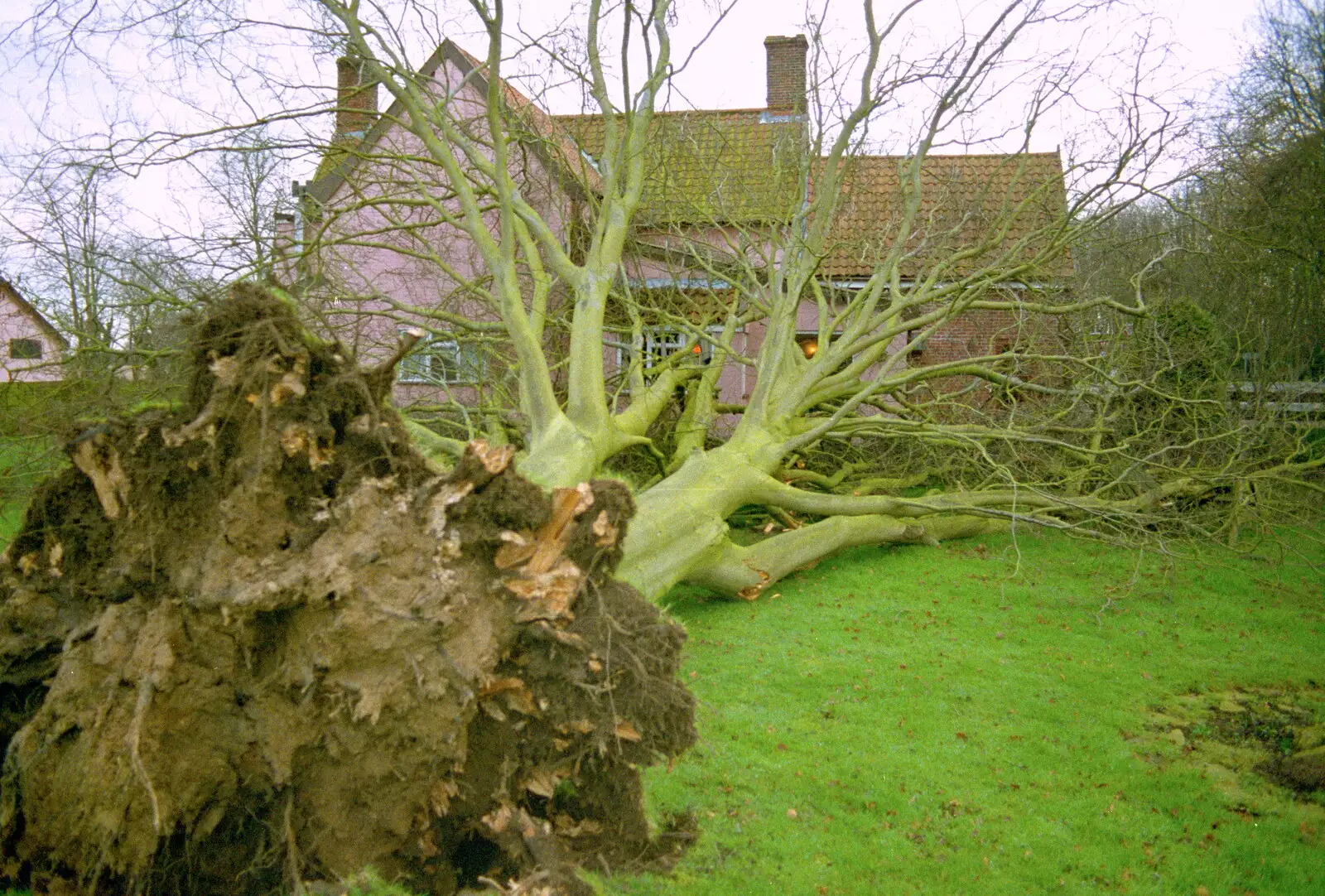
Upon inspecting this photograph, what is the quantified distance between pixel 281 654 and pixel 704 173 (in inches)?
362

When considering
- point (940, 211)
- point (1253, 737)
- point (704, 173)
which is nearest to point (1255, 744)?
point (1253, 737)

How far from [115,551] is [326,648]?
42.0 inches

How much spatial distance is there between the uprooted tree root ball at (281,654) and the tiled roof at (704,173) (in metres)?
7.54

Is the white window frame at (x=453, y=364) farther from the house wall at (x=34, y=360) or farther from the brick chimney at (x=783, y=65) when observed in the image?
the brick chimney at (x=783, y=65)

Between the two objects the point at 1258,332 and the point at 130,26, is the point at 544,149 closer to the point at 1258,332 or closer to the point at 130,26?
the point at 130,26

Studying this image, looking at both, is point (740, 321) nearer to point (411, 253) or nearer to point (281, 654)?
point (411, 253)

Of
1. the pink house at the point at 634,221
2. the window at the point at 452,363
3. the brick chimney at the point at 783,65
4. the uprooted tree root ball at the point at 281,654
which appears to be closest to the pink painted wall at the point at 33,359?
the pink house at the point at 634,221

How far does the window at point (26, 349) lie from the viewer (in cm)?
799

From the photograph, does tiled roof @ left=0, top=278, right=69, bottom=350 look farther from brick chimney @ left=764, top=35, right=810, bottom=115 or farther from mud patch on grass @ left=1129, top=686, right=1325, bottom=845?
brick chimney @ left=764, top=35, right=810, bottom=115

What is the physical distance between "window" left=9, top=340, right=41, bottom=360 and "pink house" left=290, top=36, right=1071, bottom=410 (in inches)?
94.8

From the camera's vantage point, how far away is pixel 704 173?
11.6 metres

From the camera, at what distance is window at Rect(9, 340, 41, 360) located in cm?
799

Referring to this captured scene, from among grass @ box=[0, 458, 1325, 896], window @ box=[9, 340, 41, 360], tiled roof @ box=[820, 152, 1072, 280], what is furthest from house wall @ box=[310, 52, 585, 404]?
tiled roof @ box=[820, 152, 1072, 280]

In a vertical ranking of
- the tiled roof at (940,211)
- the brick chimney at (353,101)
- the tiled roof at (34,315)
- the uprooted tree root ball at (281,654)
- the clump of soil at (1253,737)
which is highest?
the brick chimney at (353,101)
